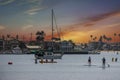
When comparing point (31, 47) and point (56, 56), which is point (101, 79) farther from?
point (31, 47)

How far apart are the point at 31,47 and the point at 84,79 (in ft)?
497

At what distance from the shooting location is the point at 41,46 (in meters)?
177

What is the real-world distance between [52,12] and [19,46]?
11634cm

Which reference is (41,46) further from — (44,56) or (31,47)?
(44,56)

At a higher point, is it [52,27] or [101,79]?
[52,27]

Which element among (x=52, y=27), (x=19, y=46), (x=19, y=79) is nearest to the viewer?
(x=19, y=79)

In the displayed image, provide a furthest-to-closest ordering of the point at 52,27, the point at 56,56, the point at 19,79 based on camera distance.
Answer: the point at 56,56
the point at 52,27
the point at 19,79

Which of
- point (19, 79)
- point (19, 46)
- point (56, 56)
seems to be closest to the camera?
point (19, 79)

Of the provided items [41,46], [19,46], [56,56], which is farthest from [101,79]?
[19,46]

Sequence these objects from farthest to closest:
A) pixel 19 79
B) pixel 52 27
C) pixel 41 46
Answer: pixel 41 46, pixel 52 27, pixel 19 79

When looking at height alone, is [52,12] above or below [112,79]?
above

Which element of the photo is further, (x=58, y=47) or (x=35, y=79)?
(x=58, y=47)

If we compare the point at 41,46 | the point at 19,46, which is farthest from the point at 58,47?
the point at 19,46

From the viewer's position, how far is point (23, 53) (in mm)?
→ 199625
